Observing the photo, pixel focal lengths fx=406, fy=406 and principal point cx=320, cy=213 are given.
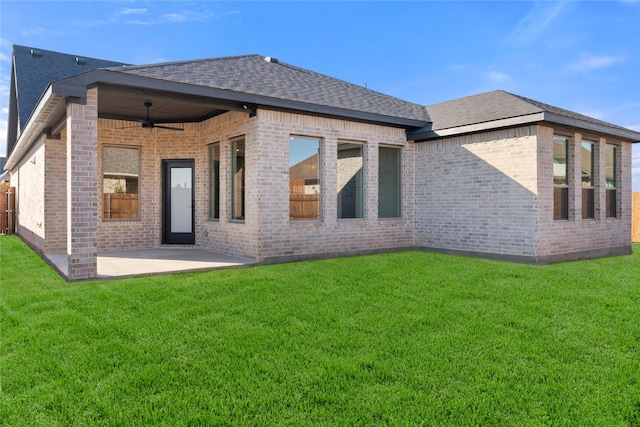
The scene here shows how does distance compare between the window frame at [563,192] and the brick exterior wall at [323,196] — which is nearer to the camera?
the brick exterior wall at [323,196]

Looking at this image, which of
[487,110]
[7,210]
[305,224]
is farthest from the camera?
[7,210]

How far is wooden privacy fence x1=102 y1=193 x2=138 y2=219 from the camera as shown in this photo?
10734mm

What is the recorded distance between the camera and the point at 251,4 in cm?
999

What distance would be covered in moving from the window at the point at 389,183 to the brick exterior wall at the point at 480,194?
0.56m

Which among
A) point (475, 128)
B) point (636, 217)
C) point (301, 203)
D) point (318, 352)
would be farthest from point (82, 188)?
point (636, 217)

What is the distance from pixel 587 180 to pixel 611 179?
123 cm

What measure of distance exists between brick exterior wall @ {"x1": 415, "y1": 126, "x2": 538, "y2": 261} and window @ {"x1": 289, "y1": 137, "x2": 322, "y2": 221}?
125 inches

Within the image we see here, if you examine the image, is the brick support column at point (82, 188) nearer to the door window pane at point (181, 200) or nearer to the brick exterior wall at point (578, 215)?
the door window pane at point (181, 200)

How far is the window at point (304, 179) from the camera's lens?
9.04 m

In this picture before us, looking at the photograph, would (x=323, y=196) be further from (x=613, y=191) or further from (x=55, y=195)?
(x=613, y=191)

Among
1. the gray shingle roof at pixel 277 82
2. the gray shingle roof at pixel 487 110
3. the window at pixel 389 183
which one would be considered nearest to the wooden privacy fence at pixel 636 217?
the gray shingle roof at pixel 487 110

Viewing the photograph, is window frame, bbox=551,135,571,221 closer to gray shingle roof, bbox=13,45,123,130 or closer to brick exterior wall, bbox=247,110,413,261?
brick exterior wall, bbox=247,110,413,261

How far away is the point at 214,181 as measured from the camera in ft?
34.0

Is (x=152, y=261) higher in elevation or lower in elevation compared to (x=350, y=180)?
lower
